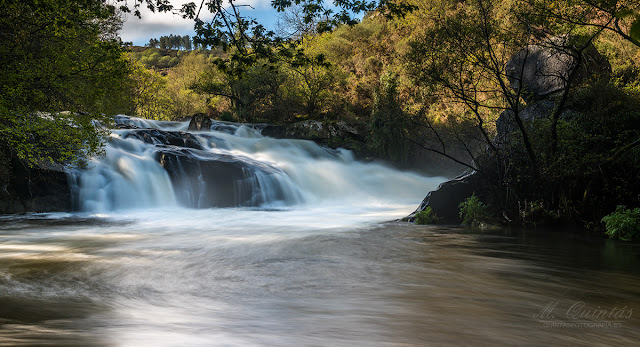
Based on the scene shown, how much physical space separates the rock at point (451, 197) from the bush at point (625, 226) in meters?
3.46

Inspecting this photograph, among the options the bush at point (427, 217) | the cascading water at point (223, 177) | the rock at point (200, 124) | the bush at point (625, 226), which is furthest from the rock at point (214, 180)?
the bush at point (625, 226)

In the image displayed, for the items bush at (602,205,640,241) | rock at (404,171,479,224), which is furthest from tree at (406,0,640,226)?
bush at (602,205,640,241)

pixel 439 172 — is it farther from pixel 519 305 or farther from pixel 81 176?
pixel 519 305

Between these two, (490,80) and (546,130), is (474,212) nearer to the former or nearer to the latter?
(546,130)

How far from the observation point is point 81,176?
14062 millimetres

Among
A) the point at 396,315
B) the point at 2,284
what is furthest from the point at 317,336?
the point at 2,284

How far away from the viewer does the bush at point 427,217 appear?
11320 millimetres

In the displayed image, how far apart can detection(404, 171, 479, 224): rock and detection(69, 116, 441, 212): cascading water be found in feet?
23.7

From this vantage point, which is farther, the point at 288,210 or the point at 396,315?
the point at 288,210

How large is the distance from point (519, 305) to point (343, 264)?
2.82 meters

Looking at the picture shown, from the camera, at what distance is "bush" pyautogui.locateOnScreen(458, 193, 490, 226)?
10602 millimetres

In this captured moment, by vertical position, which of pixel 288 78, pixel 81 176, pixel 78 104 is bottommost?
pixel 81 176

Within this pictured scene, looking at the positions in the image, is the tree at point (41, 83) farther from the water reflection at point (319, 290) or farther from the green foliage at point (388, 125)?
the green foliage at point (388, 125)

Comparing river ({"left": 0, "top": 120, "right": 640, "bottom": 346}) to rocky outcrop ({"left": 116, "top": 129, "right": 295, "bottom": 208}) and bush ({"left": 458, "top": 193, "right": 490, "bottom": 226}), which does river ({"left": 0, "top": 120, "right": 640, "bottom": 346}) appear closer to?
bush ({"left": 458, "top": 193, "right": 490, "bottom": 226})
